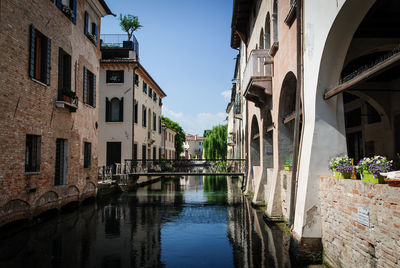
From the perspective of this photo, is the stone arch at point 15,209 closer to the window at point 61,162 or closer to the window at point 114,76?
the window at point 61,162

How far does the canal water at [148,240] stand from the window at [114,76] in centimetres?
1270

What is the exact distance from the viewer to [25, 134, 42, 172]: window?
34.3 feet

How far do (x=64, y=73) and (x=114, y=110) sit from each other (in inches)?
423

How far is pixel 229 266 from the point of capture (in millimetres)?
6391

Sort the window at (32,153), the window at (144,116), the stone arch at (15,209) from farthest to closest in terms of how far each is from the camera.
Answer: the window at (144,116) → the window at (32,153) → the stone arch at (15,209)

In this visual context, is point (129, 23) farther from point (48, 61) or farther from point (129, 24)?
point (48, 61)

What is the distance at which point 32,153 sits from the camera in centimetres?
1072

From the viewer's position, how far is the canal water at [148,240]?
667 centimetres

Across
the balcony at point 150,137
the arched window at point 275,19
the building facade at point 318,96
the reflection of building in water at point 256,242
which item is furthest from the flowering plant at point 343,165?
the balcony at point 150,137

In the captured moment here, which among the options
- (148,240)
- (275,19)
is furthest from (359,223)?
(275,19)

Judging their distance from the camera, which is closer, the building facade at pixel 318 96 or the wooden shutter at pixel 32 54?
the building facade at pixel 318 96

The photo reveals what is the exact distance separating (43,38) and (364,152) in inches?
470

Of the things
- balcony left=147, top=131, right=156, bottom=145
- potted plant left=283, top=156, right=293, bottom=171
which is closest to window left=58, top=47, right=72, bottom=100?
potted plant left=283, top=156, right=293, bottom=171

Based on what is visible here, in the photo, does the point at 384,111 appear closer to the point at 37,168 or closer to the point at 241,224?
the point at 241,224
